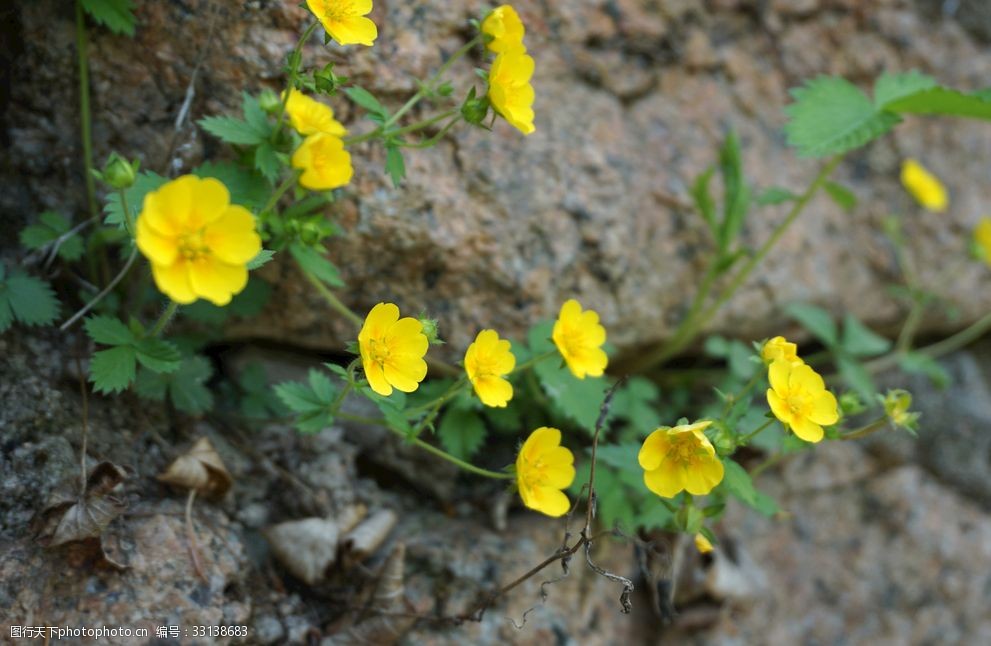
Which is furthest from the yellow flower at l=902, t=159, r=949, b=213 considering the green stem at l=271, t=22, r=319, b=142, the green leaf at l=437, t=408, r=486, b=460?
the green stem at l=271, t=22, r=319, b=142

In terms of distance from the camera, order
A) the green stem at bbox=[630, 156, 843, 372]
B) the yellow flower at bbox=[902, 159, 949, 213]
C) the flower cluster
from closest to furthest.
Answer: the flower cluster
the green stem at bbox=[630, 156, 843, 372]
the yellow flower at bbox=[902, 159, 949, 213]

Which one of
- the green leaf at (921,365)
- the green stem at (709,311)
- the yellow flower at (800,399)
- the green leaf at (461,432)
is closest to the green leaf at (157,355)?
the green leaf at (461,432)

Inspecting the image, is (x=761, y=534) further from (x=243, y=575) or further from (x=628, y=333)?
(x=243, y=575)

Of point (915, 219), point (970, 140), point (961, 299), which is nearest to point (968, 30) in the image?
point (970, 140)

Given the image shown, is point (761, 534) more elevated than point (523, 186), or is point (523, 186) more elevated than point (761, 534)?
point (523, 186)

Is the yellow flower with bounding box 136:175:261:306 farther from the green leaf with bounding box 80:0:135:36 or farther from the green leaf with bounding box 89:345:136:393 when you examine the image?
the green leaf with bounding box 80:0:135:36

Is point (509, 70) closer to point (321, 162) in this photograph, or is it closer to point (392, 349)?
point (321, 162)

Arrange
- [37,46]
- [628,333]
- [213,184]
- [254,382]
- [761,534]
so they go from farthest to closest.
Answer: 1. [761,534]
2. [628,333]
3. [254,382]
4. [37,46]
5. [213,184]
